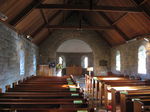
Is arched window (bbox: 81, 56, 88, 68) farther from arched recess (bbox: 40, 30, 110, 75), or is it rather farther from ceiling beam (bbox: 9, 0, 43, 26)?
ceiling beam (bbox: 9, 0, 43, 26)

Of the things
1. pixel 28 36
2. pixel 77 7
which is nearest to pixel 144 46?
pixel 77 7

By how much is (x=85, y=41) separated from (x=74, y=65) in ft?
17.4

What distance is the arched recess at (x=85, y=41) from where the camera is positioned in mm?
12547

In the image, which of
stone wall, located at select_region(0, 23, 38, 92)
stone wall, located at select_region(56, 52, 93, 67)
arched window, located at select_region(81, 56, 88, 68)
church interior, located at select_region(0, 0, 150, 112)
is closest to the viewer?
church interior, located at select_region(0, 0, 150, 112)

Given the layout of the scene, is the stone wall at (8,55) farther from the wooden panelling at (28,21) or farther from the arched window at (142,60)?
the arched window at (142,60)

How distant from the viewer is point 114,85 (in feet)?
19.3

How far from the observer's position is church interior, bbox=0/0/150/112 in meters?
3.53

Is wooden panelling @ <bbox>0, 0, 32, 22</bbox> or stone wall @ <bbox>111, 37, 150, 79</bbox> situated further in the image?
stone wall @ <bbox>111, 37, 150, 79</bbox>

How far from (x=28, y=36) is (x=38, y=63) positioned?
185 inches

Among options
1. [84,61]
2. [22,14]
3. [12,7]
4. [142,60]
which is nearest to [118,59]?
[142,60]

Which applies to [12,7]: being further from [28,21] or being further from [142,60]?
[142,60]

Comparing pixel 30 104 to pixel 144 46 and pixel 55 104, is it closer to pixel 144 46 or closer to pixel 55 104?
pixel 55 104

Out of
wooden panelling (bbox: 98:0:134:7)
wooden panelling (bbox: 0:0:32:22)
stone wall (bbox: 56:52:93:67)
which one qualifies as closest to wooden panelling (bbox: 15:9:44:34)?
wooden panelling (bbox: 0:0:32:22)

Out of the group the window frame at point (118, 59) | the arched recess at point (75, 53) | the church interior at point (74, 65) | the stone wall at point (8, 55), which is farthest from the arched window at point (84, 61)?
the stone wall at point (8, 55)
